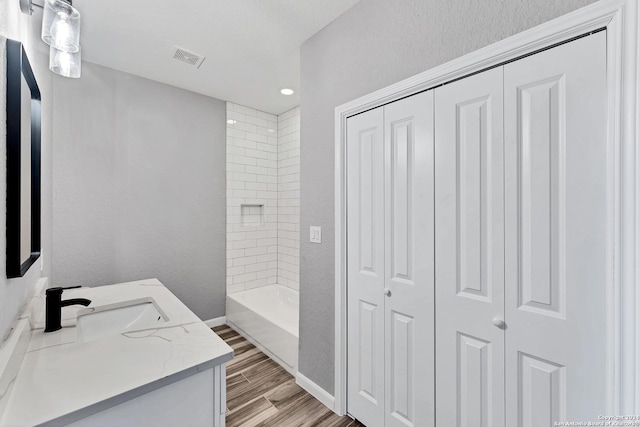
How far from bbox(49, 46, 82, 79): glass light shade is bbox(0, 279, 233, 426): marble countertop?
111 cm

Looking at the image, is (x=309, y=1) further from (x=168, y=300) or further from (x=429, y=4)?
(x=168, y=300)

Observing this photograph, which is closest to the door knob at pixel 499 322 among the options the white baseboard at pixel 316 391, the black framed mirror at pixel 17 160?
the white baseboard at pixel 316 391

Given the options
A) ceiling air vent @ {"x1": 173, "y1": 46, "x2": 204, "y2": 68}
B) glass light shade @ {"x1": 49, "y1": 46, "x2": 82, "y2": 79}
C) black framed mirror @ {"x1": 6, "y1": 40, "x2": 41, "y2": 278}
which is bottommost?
black framed mirror @ {"x1": 6, "y1": 40, "x2": 41, "y2": 278}

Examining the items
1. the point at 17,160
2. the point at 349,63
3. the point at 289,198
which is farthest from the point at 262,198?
the point at 17,160

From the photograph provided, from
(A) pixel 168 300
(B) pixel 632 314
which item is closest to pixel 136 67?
(A) pixel 168 300

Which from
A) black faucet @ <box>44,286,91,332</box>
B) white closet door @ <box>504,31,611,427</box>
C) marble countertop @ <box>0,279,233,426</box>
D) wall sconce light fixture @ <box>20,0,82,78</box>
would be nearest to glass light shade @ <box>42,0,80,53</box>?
wall sconce light fixture @ <box>20,0,82,78</box>

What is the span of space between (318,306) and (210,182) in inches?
74.9

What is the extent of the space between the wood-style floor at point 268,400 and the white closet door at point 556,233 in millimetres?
1127

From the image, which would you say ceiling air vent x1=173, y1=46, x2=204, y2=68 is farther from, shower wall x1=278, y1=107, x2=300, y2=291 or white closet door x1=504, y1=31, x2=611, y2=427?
white closet door x1=504, y1=31, x2=611, y2=427

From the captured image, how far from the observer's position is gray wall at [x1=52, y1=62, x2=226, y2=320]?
221 cm

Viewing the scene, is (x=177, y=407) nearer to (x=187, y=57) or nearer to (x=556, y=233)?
(x=556, y=233)

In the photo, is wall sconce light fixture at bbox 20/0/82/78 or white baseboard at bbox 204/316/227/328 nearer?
wall sconce light fixture at bbox 20/0/82/78

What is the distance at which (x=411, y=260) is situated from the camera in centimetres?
141

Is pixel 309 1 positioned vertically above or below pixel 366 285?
above
